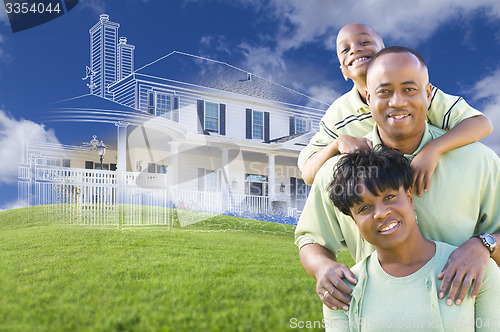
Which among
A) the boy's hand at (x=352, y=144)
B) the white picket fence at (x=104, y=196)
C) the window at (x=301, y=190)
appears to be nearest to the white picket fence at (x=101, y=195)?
the white picket fence at (x=104, y=196)

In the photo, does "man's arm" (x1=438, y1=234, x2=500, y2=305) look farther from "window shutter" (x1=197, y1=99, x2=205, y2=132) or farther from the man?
"window shutter" (x1=197, y1=99, x2=205, y2=132)

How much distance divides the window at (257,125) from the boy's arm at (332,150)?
14.0 meters

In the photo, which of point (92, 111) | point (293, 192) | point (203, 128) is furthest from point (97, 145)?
point (293, 192)

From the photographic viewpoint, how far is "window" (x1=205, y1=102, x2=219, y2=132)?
1548 centimetres

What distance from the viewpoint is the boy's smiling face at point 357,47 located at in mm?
2941

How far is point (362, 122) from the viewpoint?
2686 mm

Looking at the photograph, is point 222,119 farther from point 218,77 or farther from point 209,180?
point 209,180

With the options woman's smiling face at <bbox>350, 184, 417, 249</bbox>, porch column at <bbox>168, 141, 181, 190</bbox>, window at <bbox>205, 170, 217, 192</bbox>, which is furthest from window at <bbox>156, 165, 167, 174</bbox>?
woman's smiling face at <bbox>350, 184, 417, 249</bbox>

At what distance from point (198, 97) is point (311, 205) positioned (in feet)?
43.5

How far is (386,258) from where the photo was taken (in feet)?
6.54

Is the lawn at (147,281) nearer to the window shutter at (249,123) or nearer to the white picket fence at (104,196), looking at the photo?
the white picket fence at (104,196)

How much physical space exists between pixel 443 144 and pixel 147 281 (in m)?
5.34

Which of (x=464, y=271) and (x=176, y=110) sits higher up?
(x=176, y=110)

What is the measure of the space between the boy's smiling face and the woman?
109 centimetres
